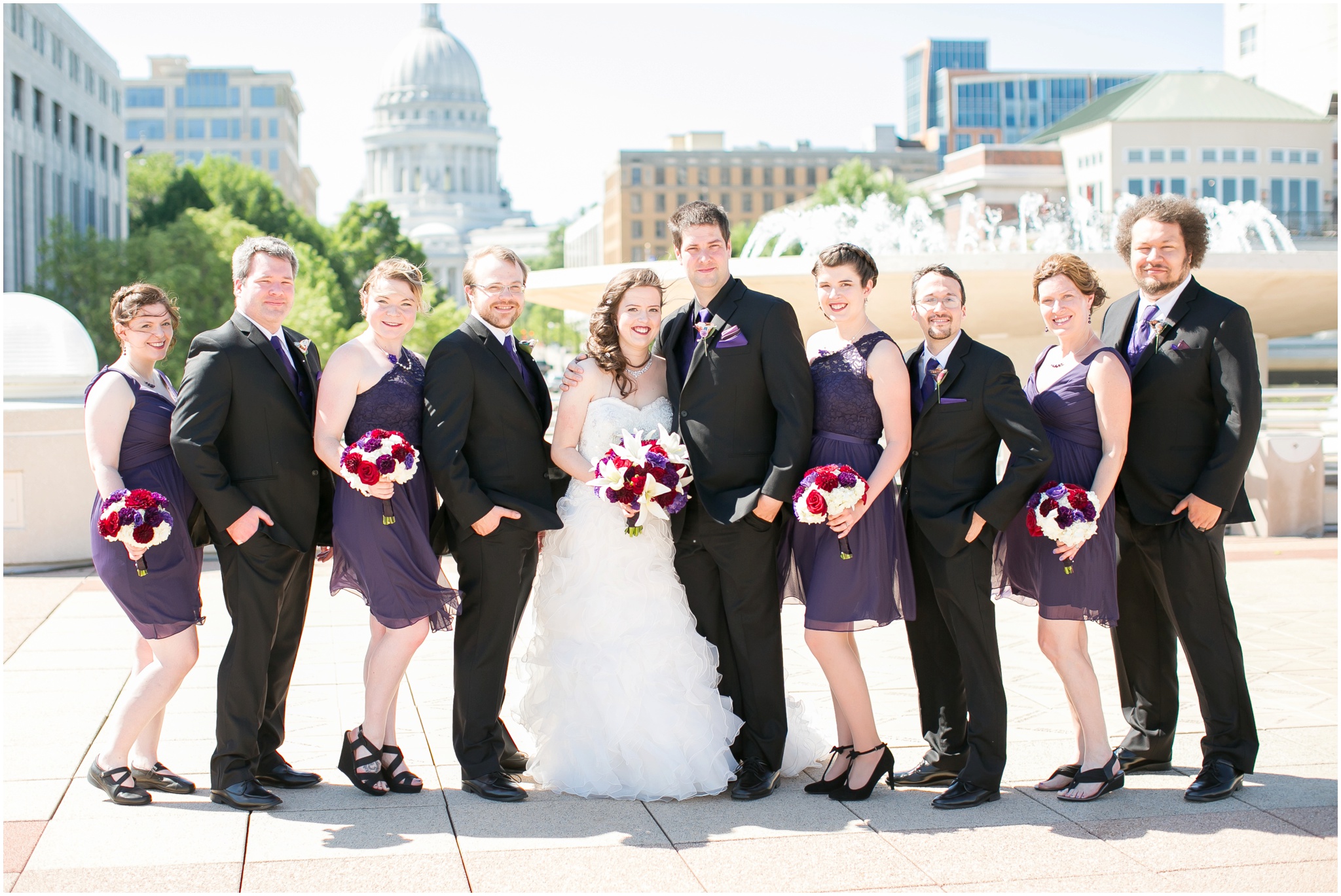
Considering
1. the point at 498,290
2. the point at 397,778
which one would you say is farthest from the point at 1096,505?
the point at 397,778

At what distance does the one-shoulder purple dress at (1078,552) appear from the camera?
5.34 meters

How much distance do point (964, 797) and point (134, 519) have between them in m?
3.69

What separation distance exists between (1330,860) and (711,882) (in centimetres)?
232

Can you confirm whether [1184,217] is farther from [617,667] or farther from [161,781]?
[161,781]

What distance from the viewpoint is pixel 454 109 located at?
16725 cm

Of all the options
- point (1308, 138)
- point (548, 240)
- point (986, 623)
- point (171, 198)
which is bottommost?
point (986, 623)

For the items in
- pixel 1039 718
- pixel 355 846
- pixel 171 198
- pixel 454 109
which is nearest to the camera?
pixel 355 846

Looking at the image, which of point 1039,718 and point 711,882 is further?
point 1039,718

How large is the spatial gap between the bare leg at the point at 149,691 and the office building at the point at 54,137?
49295 mm

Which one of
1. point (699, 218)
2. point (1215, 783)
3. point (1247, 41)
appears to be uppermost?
point (1247, 41)

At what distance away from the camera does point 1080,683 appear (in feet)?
17.7

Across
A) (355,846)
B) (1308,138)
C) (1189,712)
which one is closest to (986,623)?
(1189,712)

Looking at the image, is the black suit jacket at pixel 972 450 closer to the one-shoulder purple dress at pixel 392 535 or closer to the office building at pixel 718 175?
the one-shoulder purple dress at pixel 392 535

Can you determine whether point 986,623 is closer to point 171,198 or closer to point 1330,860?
point 1330,860
